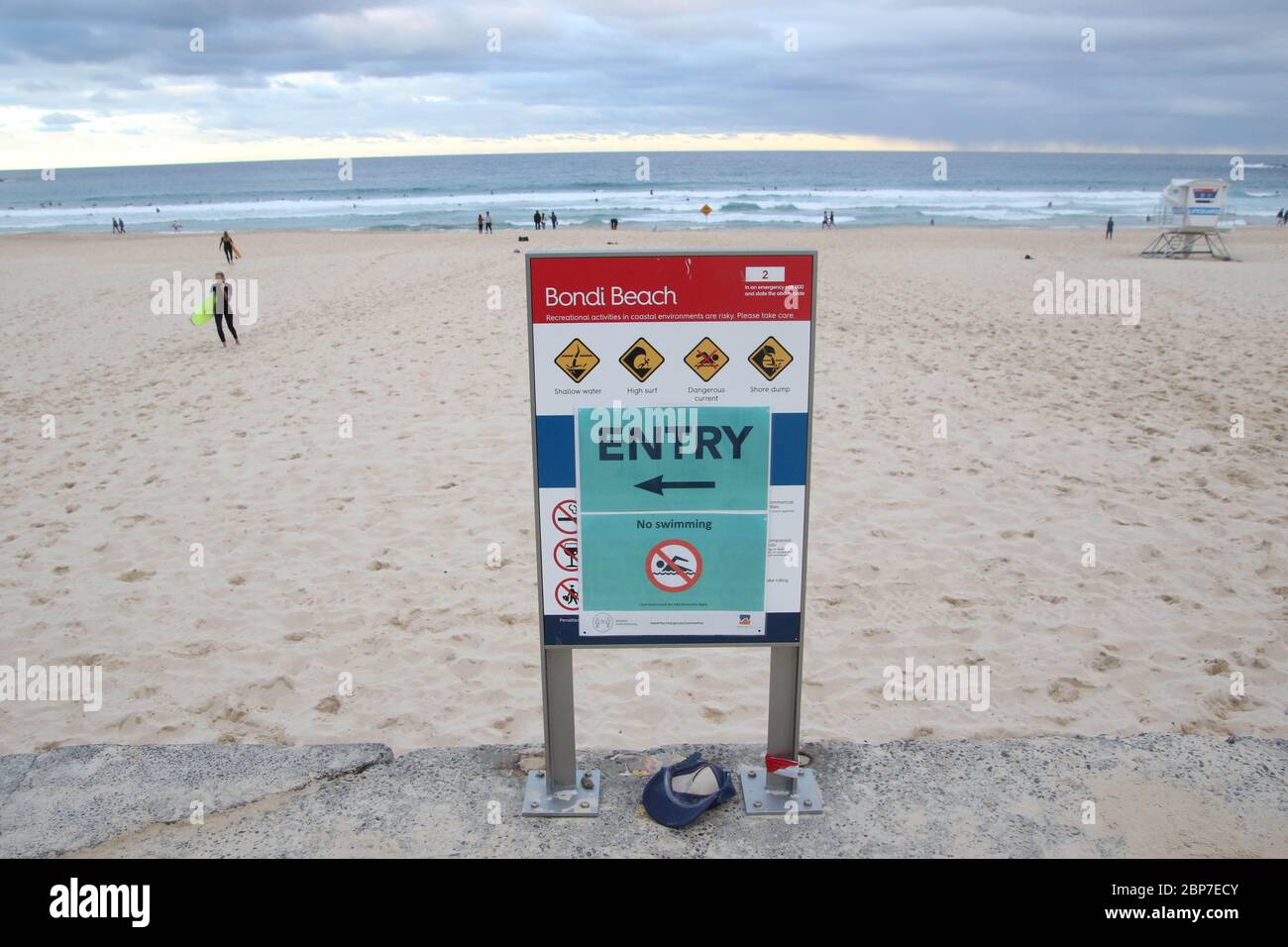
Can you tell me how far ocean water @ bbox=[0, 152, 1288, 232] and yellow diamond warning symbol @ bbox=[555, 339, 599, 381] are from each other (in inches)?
1596

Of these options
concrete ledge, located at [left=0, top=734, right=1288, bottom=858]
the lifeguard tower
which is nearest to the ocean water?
the lifeguard tower

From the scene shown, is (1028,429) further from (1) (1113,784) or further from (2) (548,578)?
(2) (548,578)

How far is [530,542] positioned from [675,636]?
3.63m

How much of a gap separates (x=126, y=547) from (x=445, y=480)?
95.3 inches

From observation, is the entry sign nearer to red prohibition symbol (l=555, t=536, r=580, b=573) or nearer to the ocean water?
red prohibition symbol (l=555, t=536, r=580, b=573)

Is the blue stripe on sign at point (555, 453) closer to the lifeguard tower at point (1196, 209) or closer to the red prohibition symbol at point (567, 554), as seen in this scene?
the red prohibition symbol at point (567, 554)

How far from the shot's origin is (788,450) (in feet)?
9.08

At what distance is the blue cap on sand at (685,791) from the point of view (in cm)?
281

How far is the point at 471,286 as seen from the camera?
19.8 metres

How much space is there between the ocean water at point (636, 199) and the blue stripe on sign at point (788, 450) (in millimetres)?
40508

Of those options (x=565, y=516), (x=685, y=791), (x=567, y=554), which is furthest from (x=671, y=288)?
(x=685, y=791)

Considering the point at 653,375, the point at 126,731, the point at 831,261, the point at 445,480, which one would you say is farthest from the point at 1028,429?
the point at 831,261

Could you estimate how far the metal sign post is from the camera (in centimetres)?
266

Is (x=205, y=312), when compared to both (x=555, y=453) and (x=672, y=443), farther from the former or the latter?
(x=672, y=443)
